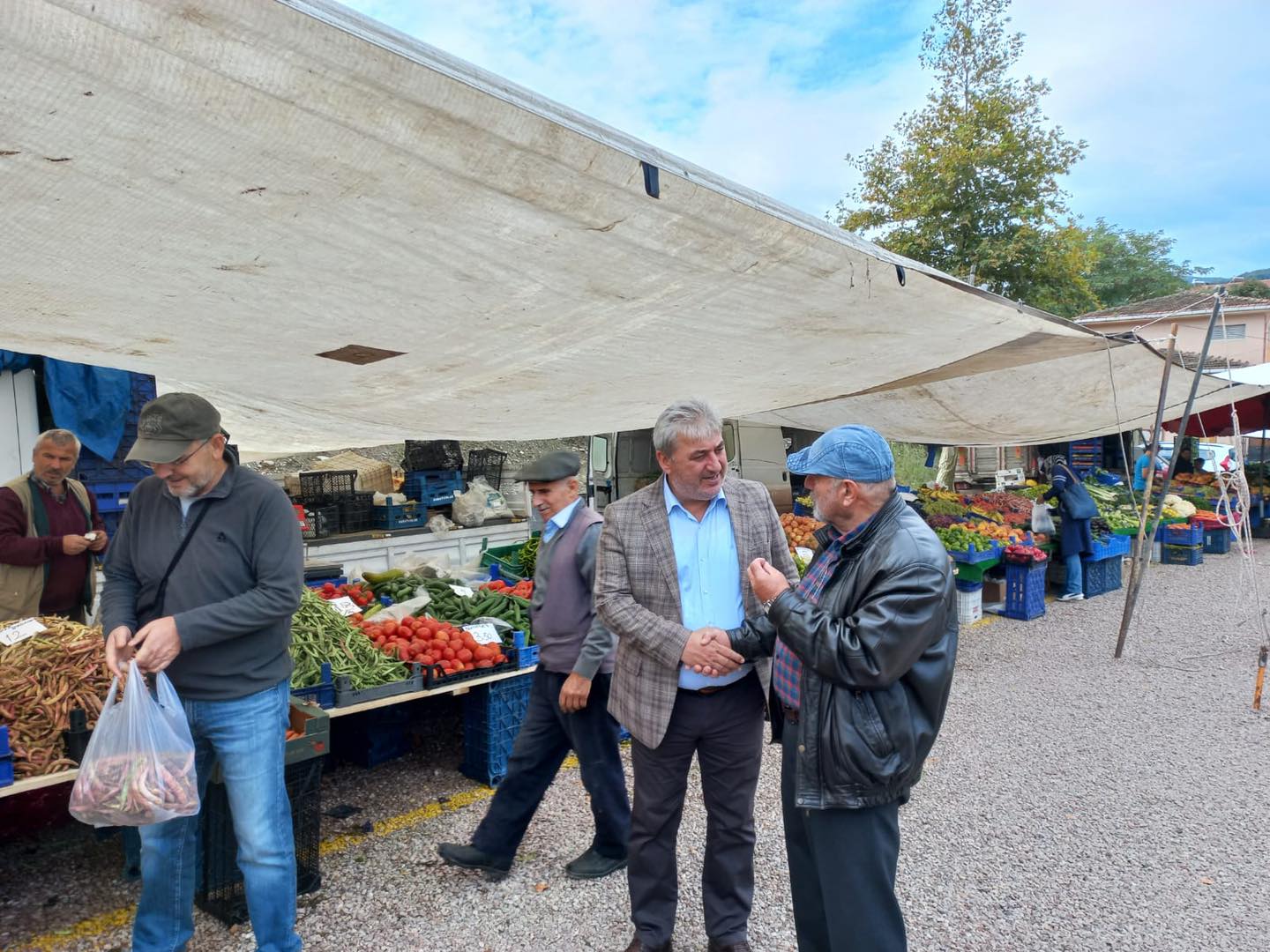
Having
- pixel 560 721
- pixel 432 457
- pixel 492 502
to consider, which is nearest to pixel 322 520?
pixel 432 457

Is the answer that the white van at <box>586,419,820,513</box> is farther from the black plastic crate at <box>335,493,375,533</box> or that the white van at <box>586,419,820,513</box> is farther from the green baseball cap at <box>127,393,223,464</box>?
the green baseball cap at <box>127,393,223,464</box>

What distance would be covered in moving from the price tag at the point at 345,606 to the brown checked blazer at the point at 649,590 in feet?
8.18

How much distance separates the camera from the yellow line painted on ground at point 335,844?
10.3ft

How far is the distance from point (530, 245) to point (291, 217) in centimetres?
66

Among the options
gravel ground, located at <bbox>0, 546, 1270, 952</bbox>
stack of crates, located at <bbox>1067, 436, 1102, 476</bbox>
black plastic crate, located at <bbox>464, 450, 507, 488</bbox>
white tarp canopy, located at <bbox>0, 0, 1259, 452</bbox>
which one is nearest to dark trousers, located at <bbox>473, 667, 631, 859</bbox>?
gravel ground, located at <bbox>0, 546, 1270, 952</bbox>

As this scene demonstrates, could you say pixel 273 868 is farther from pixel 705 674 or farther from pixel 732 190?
pixel 732 190

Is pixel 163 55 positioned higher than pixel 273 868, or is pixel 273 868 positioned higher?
pixel 163 55

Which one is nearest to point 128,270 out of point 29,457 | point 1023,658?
point 29,457

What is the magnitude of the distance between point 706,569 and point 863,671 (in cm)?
82

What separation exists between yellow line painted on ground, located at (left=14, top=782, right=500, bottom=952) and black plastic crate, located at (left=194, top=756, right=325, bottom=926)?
0.63ft

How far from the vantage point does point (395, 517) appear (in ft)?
27.7

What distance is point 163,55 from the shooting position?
1.49 meters

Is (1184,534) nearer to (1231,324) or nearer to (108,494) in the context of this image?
(108,494)

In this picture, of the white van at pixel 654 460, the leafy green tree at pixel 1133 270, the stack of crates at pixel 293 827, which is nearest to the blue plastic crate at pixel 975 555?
the white van at pixel 654 460
